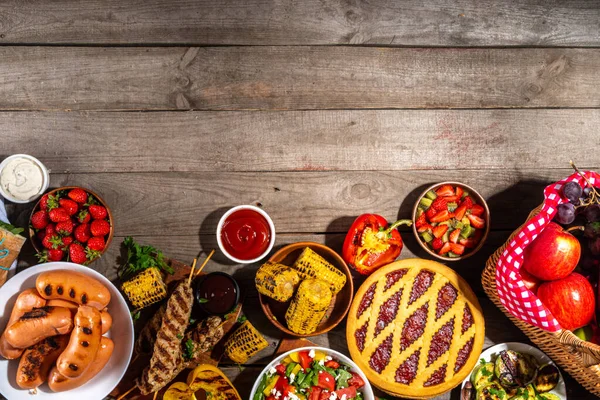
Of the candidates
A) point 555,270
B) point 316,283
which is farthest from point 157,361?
point 555,270

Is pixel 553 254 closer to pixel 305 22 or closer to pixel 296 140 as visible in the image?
pixel 296 140

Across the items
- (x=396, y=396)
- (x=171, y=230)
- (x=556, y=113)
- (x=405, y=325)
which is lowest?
(x=396, y=396)

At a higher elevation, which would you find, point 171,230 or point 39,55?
point 39,55

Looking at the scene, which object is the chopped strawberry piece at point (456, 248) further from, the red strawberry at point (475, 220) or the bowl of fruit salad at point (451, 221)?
the red strawberry at point (475, 220)

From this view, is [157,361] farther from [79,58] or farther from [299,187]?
[79,58]

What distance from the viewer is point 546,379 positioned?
2.58 m

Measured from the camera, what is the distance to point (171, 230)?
8.97ft

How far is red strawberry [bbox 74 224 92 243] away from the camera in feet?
8.30

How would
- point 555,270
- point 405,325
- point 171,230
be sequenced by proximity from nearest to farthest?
point 555,270
point 405,325
point 171,230

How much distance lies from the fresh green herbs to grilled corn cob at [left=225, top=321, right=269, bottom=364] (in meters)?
0.46

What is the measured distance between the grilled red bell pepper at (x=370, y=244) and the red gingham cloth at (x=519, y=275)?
19.6 inches

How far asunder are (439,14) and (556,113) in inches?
32.5

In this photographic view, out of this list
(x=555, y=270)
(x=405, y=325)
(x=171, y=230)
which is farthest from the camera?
(x=171, y=230)

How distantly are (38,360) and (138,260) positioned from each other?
0.61 meters
